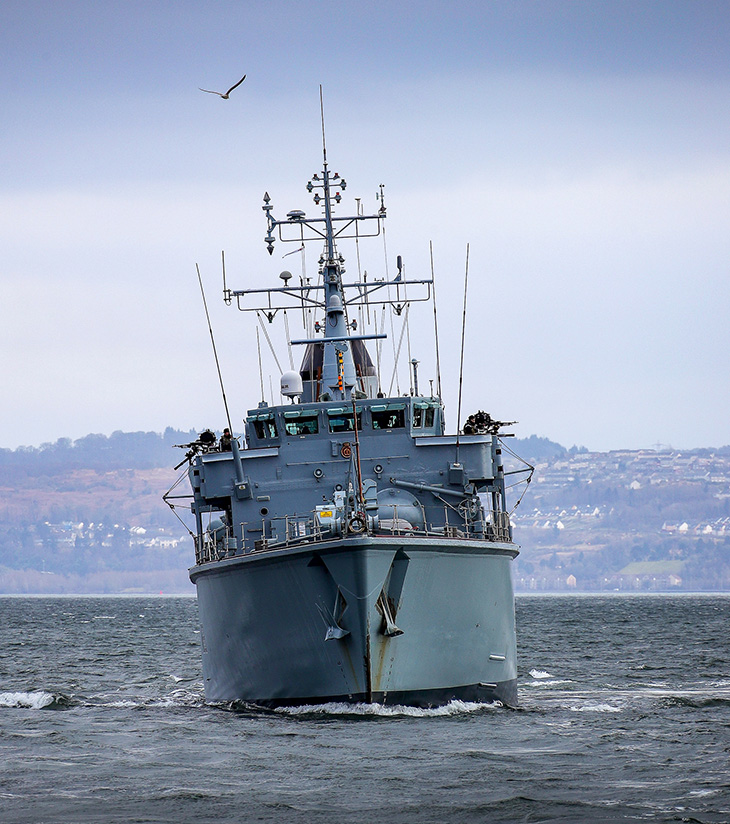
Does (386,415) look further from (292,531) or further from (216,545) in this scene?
(216,545)

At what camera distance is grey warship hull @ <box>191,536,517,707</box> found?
70.8 feet

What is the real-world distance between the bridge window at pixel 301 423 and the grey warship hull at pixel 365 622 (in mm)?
3789

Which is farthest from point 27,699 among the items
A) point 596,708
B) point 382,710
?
point 596,708

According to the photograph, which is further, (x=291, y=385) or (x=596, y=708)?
(x=291, y=385)

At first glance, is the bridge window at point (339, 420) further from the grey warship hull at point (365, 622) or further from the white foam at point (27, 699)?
the white foam at point (27, 699)

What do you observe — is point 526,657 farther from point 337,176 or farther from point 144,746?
point 144,746

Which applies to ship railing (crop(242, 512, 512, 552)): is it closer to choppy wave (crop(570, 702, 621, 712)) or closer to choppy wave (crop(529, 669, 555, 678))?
choppy wave (crop(570, 702, 621, 712))

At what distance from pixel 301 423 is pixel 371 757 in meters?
9.87

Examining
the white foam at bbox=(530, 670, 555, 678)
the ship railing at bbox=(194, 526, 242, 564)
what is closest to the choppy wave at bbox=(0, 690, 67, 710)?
the ship railing at bbox=(194, 526, 242, 564)

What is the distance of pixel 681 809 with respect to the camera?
1485cm

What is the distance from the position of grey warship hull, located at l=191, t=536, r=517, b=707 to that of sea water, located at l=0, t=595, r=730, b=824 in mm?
463

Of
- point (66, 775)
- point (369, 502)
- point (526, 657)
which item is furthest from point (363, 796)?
point (526, 657)

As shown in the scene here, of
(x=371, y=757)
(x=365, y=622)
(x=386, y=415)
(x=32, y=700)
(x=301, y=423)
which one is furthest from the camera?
(x=32, y=700)

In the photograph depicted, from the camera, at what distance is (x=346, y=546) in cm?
2139
